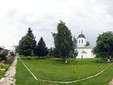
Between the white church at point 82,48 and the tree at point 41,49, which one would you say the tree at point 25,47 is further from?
the white church at point 82,48

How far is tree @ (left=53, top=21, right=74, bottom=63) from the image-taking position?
4193 inches

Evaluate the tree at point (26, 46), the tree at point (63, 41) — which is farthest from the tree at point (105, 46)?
the tree at point (26, 46)

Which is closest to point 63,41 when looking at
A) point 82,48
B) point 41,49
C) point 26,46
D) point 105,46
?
point 105,46

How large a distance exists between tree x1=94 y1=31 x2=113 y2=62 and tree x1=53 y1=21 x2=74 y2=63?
44.2ft

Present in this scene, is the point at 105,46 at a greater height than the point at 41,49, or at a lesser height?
greater

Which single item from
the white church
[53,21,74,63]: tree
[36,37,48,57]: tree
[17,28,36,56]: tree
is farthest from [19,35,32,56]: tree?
the white church

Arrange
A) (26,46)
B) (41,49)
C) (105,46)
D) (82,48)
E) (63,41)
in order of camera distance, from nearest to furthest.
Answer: (63,41)
(105,46)
(26,46)
(41,49)
(82,48)

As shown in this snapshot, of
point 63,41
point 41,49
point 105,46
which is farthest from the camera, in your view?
point 41,49

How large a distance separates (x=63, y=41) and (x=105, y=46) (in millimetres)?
16575

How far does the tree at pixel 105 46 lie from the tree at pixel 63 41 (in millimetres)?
13460

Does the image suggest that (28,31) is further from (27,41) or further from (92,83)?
(92,83)

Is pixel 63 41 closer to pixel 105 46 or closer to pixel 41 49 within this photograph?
pixel 105 46

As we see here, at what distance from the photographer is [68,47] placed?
351ft

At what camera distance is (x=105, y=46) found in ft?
376
